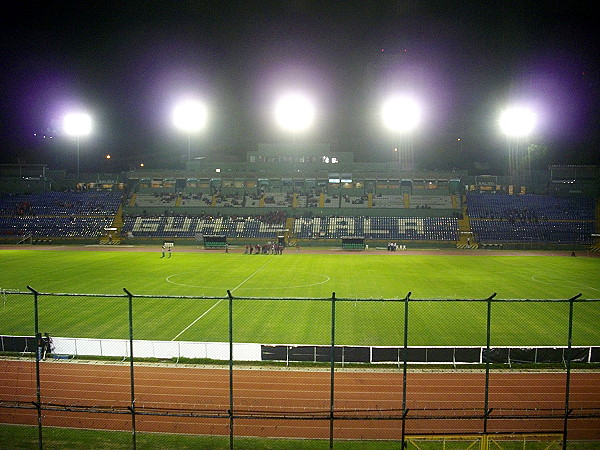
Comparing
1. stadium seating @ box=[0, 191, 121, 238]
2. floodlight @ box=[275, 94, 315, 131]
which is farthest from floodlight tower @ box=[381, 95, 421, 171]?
stadium seating @ box=[0, 191, 121, 238]

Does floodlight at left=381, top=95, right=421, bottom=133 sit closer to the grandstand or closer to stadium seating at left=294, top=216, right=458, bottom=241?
the grandstand

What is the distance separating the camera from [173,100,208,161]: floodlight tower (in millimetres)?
65606

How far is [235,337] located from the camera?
17859 mm

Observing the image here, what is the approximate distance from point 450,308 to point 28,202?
65143 millimetres

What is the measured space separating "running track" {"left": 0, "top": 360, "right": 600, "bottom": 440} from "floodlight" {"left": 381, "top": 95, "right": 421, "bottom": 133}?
49.7m

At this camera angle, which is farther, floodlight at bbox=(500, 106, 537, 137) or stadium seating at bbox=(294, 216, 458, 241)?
stadium seating at bbox=(294, 216, 458, 241)

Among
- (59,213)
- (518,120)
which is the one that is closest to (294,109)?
(518,120)

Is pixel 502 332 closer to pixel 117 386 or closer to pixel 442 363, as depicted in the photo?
pixel 442 363

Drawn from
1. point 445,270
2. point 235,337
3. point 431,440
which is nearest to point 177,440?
point 431,440

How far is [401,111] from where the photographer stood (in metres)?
60.3

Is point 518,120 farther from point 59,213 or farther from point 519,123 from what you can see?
point 59,213

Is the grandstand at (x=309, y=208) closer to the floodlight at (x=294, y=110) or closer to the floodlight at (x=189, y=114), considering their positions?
the floodlight at (x=189, y=114)

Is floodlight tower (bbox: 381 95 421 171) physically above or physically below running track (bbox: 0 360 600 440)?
above

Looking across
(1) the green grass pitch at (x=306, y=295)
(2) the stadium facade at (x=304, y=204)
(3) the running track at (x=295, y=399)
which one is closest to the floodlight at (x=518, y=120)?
(2) the stadium facade at (x=304, y=204)
